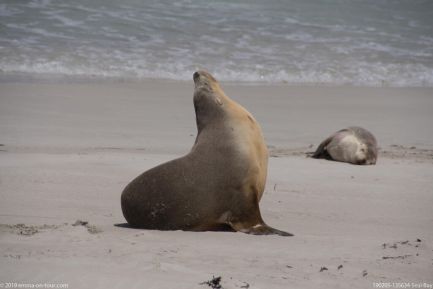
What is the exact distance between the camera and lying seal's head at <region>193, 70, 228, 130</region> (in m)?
4.72

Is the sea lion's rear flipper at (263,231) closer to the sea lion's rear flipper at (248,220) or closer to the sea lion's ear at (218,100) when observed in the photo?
the sea lion's rear flipper at (248,220)

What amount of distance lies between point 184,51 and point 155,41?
835mm

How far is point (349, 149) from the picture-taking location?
24.8ft

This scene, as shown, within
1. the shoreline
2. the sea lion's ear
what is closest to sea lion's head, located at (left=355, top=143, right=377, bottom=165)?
the sea lion's ear

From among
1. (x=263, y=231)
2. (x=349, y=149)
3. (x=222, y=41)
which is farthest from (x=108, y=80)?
(x=263, y=231)

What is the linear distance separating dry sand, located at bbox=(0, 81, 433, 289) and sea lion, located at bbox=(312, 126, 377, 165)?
0.18 m

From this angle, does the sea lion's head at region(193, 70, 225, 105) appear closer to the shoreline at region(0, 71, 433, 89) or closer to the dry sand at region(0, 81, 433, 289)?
the dry sand at region(0, 81, 433, 289)

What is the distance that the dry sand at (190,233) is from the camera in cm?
344

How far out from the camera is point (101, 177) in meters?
5.93

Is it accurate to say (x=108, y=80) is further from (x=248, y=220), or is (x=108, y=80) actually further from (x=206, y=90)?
(x=248, y=220)

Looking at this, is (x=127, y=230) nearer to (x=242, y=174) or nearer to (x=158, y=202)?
(x=158, y=202)

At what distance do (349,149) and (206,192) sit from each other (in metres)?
3.40

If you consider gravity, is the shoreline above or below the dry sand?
above

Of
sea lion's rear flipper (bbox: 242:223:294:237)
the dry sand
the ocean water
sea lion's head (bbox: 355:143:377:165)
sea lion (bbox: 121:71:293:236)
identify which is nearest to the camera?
the dry sand
